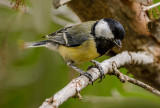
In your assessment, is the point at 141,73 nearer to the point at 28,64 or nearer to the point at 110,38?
the point at 110,38

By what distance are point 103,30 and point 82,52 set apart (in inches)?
5.4

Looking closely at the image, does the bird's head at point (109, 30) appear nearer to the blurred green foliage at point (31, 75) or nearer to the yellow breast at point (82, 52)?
the yellow breast at point (82, 52)

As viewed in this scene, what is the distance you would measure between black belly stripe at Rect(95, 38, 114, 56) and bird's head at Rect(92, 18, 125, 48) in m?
0.02

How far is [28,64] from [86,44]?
45cm

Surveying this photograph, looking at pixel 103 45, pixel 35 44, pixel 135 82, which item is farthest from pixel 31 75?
pixel 135 82

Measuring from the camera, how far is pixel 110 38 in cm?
136

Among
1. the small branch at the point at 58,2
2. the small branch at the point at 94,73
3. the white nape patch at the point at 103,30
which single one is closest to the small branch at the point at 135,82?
the small branch at the point at 94,73

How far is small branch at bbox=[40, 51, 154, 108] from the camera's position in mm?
862

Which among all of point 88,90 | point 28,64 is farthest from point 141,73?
point 28,64

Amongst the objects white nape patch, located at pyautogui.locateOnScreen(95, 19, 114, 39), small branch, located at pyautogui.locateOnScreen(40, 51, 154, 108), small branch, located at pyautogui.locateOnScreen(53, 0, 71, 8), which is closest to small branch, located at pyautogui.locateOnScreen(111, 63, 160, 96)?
small branch, located at pyautogui.locateOnScreen(40, 51, 154, 108)

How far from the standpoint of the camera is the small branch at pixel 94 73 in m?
0.86

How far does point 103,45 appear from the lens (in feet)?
4.50

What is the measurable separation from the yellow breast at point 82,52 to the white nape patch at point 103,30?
6 cm

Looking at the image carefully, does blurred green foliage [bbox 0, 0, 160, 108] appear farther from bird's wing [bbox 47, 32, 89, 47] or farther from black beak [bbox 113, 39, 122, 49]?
black beak [bbox 113, 39, 122, 49]
